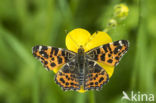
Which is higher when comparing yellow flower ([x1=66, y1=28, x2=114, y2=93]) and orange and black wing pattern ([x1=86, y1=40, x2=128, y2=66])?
yellow flower ([x1=66, y1=28, x2=114, y2=93])

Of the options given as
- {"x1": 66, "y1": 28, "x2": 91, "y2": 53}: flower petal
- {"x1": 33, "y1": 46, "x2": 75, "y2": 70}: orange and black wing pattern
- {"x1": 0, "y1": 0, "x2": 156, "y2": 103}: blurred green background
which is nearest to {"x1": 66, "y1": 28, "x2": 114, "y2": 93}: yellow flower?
{"x1": 66, "y1": 28, "x2": 91, "y2": 53}: flower petal

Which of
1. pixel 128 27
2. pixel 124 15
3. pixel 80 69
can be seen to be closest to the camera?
pixel 80 69

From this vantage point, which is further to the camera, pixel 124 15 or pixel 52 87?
pixel 52 87

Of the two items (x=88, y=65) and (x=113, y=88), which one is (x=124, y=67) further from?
(x=88, y=65)

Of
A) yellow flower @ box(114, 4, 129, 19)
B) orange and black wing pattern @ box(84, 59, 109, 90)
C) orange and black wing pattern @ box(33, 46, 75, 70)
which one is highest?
yellow flower @ box(114, 4, 129, 19)

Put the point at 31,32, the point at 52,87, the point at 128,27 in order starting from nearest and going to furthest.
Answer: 1. the point at 52,87
2. the point at 128,27
3. the point at 31,32

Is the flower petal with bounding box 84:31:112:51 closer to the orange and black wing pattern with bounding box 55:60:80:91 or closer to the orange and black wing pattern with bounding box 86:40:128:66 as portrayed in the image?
the orange and black wing pattern with bounding box 86:40:128:66

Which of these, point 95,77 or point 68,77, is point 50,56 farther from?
point 95,77

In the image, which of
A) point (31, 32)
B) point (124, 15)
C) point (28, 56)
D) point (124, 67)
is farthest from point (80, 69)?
point (31, 32)
